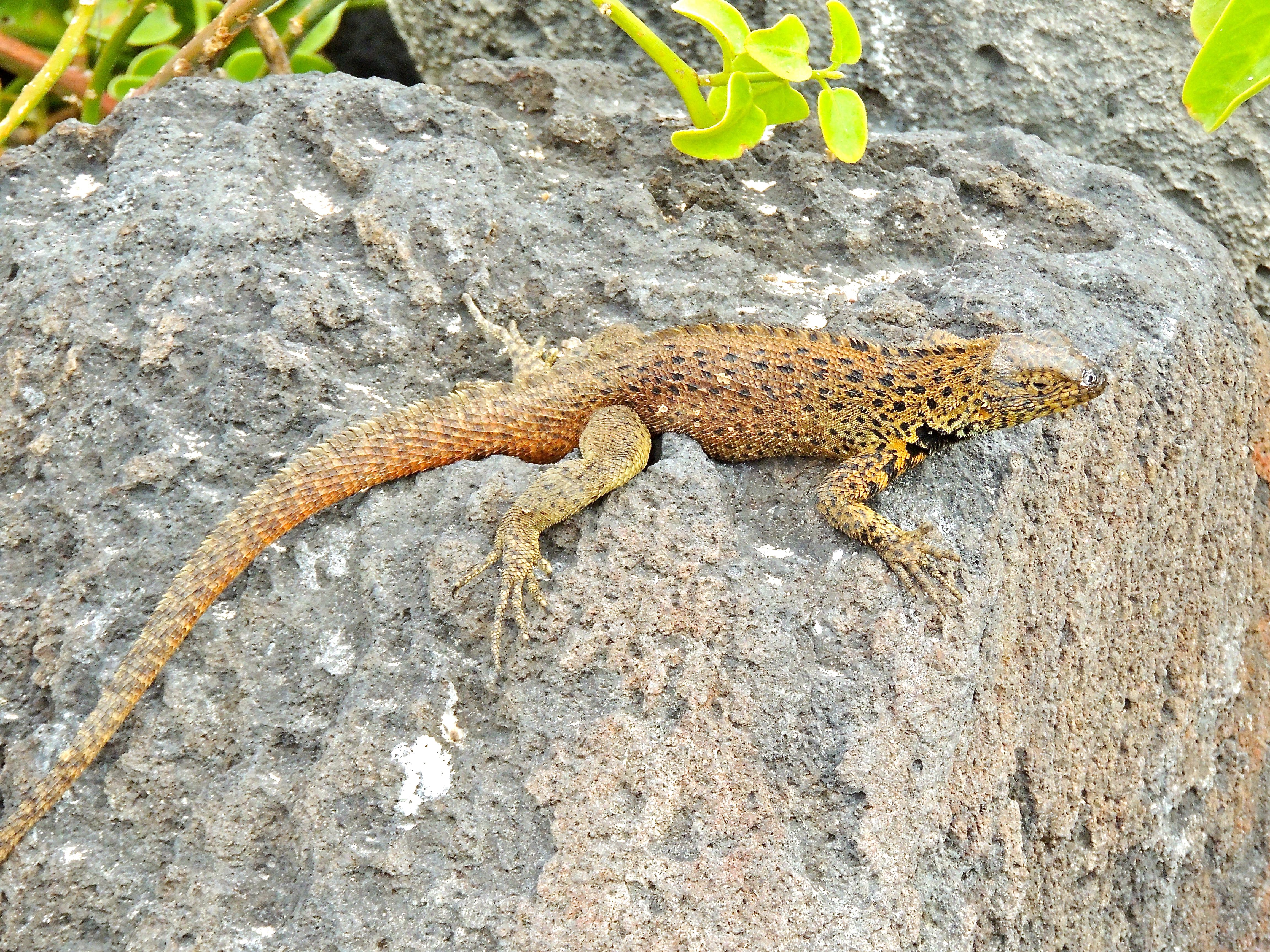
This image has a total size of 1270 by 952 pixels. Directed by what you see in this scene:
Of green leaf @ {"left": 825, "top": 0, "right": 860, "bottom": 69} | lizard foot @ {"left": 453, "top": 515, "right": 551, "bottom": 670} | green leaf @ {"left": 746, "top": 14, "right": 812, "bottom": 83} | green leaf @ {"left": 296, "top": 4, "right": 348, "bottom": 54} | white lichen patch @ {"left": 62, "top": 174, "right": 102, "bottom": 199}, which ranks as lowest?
white lichen patch @ {"left": 62, "top": 174, "right": 102, "bottom": 199}

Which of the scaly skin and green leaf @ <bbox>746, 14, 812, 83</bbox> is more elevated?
green leaf @ <bbox>746, 14, 812, 83</bbox>

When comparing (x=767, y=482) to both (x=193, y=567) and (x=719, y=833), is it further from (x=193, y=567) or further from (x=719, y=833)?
(x=193, y=567)

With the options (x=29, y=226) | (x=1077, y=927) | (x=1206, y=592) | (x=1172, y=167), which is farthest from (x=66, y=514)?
(x=1172, y=167)

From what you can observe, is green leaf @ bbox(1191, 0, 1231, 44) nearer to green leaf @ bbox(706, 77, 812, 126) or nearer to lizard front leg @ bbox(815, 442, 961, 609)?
green leaf @ bbox(706, 77, 812, 126)

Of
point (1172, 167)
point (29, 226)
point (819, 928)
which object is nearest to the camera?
point (819, 928)

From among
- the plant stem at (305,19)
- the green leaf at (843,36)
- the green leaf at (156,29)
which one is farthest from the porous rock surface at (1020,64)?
the green leaf at (843,36)

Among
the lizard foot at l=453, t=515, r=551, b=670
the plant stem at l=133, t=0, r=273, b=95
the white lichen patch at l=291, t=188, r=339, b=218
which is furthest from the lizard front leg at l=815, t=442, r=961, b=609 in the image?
the plant stem at l=133, t=0, r=273, b=95
